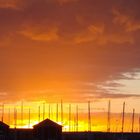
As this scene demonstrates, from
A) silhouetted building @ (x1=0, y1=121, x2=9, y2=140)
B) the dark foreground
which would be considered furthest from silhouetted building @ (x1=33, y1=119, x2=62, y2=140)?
the dark foreground

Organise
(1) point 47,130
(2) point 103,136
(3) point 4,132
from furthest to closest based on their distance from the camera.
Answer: (2) point 103,136
(3) point 4,132
(1) point 47,130

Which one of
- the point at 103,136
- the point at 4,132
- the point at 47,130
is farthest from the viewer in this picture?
the point at 103,136

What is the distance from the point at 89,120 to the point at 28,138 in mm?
28062

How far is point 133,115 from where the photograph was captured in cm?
12900

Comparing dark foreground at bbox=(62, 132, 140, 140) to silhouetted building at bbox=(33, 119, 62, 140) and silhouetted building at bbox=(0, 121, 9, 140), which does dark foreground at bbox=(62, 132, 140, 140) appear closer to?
silhouetted building at bbox=(0, 121, 9, 140)

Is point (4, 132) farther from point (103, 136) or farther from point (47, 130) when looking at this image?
point (103, 136)

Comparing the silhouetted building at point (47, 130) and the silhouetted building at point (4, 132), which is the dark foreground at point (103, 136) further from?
the silhouetted building at point (47, 130)

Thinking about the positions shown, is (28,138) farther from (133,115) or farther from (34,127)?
(133,115)

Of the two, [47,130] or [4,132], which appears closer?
[47,130]

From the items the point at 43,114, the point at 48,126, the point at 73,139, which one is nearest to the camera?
the point at 48,126

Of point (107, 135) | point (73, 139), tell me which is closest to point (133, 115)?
point (107, 135)

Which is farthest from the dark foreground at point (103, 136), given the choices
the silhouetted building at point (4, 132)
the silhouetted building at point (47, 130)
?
the silhouetted building at point (47, 130)

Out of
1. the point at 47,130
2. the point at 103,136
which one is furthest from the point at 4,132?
the point at 103,136

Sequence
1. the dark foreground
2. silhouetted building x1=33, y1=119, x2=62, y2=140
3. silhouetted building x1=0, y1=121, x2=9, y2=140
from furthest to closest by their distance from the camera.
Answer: the dark foreground → silhouetted building x1=0, y1=121, x2=9, y2=140 → silhouetted building x1=33, y1=119, x2=62, y2=140
